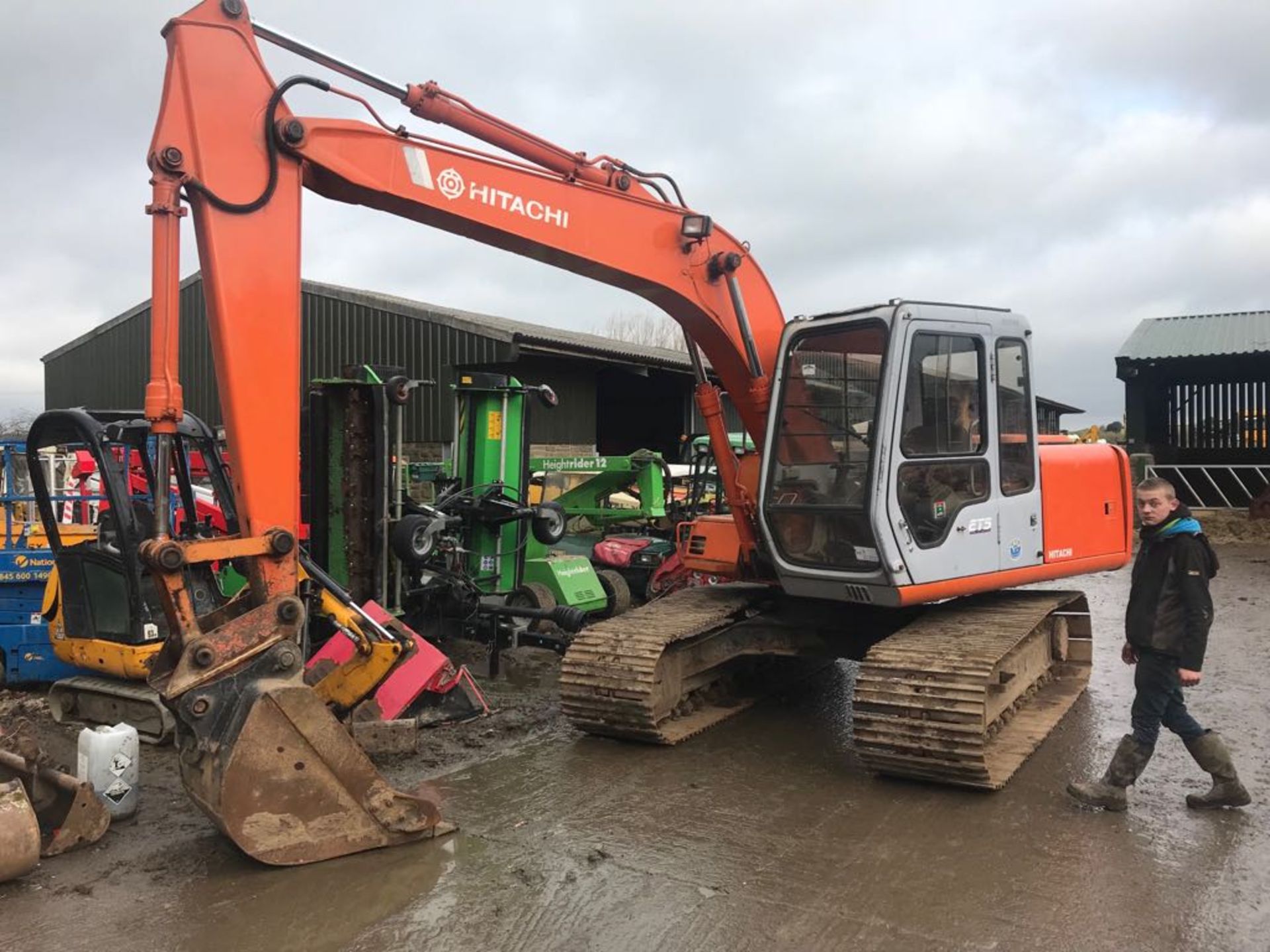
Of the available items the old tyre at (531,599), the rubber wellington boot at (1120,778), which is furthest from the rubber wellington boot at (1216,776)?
the old tyre at (531,599)

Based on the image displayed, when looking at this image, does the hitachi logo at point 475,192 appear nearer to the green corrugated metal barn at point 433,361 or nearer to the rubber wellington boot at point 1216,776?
the rubber wellington boot at point 1216,776

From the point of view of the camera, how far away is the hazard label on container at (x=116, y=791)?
13.9 feet

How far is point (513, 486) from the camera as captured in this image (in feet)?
25.7

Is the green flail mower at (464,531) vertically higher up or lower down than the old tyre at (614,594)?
higher up

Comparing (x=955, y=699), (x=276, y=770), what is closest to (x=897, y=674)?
(x=955, y=699)

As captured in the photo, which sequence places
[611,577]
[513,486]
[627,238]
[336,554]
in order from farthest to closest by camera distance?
[611,577] → [513,486] → [336,554] → [627,238]

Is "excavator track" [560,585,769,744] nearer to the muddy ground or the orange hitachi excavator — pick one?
the orange hitachi excavator

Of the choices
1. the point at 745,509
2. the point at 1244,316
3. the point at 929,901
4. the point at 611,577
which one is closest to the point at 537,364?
the point at 611,577

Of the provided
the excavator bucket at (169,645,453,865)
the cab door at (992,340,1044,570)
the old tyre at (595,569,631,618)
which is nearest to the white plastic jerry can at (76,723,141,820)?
the excavator bucket at (169,645,453,865)

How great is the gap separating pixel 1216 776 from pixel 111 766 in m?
4.93

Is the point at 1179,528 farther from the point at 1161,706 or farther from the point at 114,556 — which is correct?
the point at 114,556

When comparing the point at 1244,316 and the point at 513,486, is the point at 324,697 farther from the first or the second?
the point at 1244,316

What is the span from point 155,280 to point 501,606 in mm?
3911

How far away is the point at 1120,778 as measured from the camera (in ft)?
14.7
